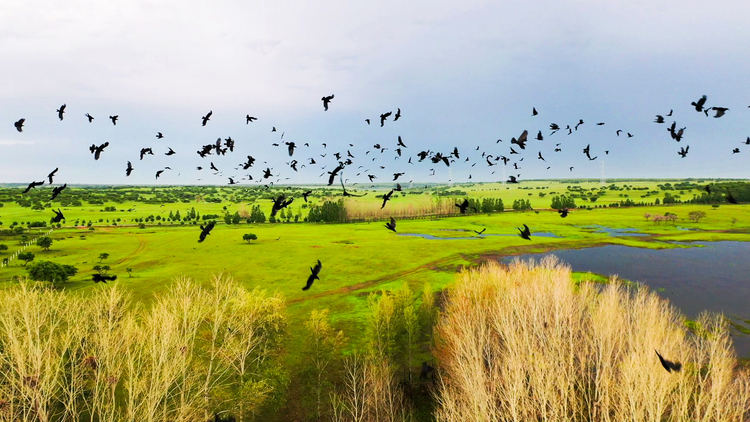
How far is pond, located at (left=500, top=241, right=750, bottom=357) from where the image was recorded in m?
64.0

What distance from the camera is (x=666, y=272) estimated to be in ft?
281

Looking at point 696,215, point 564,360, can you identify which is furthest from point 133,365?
point 696,215

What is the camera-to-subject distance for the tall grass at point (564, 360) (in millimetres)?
23469

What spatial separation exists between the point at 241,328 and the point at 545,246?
113m

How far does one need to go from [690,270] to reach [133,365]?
120 m

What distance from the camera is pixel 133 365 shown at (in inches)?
1326

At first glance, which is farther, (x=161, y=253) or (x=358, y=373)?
(x=161, y=253)

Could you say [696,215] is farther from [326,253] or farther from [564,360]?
[564,360]

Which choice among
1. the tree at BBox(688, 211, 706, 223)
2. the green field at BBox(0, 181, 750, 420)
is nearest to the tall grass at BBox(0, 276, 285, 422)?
the green field at BBox(0, 181, 750, 420)

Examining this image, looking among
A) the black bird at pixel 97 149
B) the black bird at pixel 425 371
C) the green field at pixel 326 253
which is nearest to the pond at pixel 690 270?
the green field at pixel 326 253

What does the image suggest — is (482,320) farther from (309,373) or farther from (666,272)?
(666,272)

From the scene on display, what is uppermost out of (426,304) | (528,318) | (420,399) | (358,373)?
(528,318)

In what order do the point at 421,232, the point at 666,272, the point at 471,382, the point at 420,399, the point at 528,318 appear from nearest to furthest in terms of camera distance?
the point at 471,382, the point at 528,318, the point at 420,399, the point at 666,272, the point at 421,232

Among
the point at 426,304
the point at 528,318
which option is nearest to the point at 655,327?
the point at 528,318
